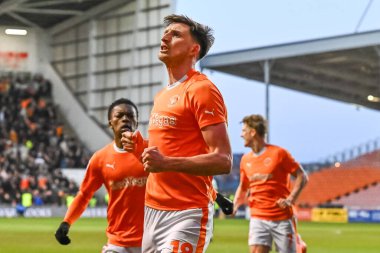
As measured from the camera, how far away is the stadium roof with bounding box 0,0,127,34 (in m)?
58.3

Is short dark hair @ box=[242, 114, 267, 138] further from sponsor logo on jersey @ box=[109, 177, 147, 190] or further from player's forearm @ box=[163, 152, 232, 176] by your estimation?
player's forearm @ box=[163, 152, 232, 176]

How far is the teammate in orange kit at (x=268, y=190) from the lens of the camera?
39.5 ft

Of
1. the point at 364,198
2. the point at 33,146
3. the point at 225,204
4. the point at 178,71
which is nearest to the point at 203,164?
the point at 178,71

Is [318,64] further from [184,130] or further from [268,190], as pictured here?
[184,130]

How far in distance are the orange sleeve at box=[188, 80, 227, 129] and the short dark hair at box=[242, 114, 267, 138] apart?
626cm

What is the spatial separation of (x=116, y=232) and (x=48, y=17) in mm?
54313

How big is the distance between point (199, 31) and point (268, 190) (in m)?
6.25

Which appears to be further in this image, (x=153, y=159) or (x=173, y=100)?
(x=173, y=100)

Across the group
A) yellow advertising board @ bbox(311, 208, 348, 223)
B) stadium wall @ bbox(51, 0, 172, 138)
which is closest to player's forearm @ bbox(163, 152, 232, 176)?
yellow advertising board @ bbox(311, 208, 348, 223)

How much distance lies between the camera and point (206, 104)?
5977 millimetres

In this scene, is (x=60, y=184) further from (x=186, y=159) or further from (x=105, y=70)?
(x=186, y=159)

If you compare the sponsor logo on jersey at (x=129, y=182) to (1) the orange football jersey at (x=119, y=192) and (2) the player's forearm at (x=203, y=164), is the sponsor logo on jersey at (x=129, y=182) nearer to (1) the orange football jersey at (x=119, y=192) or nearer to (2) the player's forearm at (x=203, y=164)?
(1) the orange football jersey at (x=119, y=192)

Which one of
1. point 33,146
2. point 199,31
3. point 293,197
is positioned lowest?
point 33,146

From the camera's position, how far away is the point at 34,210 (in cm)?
4797
